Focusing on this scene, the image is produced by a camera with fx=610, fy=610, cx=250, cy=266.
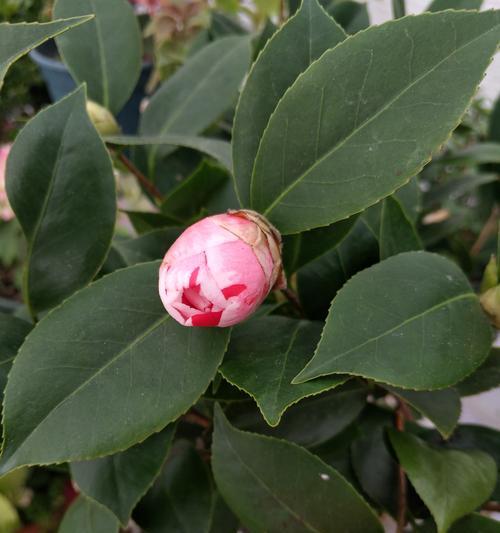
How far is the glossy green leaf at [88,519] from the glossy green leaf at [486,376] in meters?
0.32

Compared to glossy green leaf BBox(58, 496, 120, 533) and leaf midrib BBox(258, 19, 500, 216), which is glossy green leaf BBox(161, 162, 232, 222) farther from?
glossy green leaf BBox(58, 496, 120, 533)

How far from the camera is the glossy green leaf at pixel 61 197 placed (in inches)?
17.3

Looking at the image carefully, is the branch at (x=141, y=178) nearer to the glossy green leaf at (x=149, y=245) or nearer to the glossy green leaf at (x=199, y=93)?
the glossy green leaf at (x=199, y=93)

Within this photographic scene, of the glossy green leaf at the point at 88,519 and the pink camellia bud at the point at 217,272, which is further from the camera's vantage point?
the glossy green leaf at the point at 88,519

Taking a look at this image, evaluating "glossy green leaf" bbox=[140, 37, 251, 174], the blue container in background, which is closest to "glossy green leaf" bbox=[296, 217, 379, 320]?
"glossy green leaf" bbox=[140, 37, 251, 174]

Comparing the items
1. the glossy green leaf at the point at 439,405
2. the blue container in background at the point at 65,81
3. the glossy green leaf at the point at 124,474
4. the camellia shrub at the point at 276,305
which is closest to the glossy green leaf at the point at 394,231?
the camellia shrub at the point at 276,305

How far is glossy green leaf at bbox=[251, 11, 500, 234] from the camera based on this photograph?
0.33 m

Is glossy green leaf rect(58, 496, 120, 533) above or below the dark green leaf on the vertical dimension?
below

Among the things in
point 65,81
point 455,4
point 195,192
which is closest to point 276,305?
point 195,192

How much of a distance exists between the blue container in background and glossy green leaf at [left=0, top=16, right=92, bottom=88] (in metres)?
1.07

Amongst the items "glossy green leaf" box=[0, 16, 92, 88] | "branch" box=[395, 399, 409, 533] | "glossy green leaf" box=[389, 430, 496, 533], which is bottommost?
"branch" box=[395, 399, 409, 533]

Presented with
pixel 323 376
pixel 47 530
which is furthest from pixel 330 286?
pixel 47 530

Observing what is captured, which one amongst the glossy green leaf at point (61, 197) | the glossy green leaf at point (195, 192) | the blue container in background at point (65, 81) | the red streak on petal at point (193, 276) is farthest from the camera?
the blue container in background at point (65, 81)

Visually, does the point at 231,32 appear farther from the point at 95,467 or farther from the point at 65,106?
the point at 95,467
